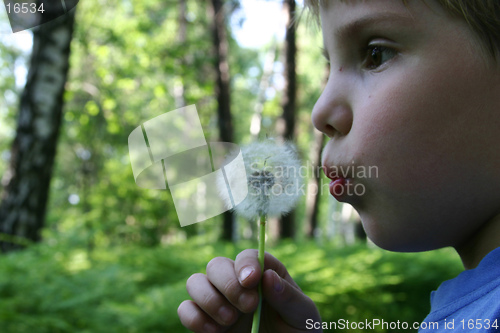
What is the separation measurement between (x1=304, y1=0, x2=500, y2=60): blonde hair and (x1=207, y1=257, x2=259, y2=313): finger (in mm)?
709

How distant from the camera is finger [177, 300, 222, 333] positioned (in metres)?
1.07

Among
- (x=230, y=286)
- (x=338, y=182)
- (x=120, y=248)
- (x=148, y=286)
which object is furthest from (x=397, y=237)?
(x=120, y=248)

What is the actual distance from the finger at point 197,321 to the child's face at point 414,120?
1.51ft

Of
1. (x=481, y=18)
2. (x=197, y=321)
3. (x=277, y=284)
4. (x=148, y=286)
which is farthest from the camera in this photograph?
(x=148, y=286)

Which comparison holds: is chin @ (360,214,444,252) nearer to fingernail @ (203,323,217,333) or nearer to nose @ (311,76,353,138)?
nose @ (311,76,353,138)

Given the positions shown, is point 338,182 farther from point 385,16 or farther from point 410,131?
point 385,16

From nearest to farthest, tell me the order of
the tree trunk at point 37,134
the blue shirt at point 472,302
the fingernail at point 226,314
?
the blue shirt at point 472,302 < the fingernail at point 226,314 < the tree trunk at point 37,134

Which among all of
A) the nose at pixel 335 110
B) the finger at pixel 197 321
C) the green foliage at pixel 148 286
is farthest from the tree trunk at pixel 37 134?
the nose at pixel 335 110

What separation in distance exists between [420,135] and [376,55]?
0.68 ft

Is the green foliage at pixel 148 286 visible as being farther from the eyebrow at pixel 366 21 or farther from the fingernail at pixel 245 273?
the eyebrow at pixel 366 21

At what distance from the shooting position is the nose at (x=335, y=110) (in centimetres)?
95

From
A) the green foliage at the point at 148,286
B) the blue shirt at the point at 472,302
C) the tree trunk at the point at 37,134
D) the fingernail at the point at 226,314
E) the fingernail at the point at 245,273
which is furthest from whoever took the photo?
the tree trunk at the point at 37,134

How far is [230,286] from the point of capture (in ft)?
3.15

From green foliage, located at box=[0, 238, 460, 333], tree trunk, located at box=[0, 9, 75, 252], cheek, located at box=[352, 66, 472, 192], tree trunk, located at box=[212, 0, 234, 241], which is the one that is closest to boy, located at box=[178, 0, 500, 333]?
cheek, located at box=[352, 66, 472, 192]
